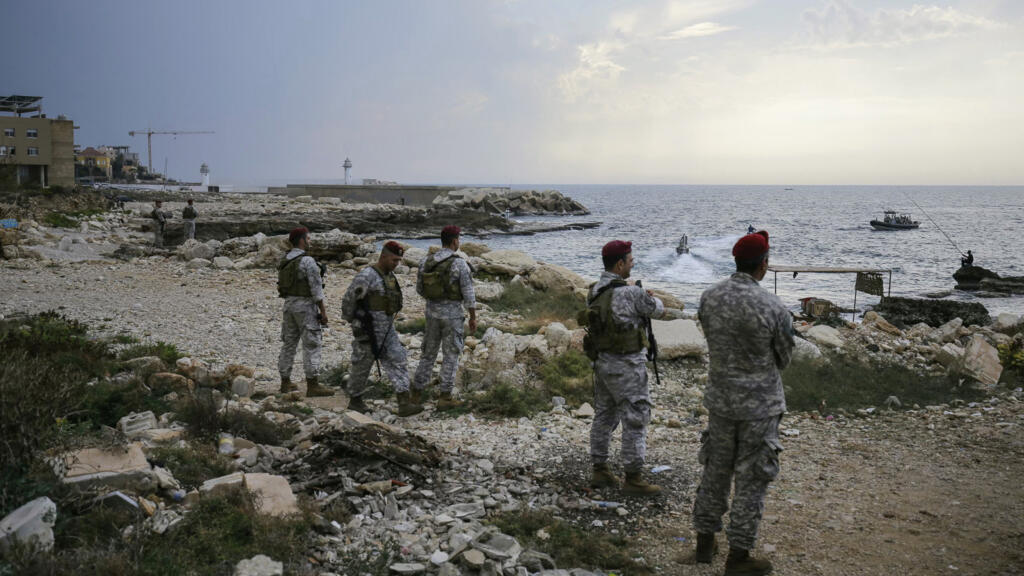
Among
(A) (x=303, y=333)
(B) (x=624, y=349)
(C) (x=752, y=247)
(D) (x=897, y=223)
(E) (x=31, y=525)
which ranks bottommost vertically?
(E) (x=31, y=525)

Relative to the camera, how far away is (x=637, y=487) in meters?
4.75

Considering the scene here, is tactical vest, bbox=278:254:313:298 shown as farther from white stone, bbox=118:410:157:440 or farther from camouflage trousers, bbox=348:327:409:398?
white stone, bbox=118:410:157:440

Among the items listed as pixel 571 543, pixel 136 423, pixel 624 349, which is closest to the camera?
pixel 571 543

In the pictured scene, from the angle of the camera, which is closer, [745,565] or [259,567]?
[259,567]

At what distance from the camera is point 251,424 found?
5.50 m

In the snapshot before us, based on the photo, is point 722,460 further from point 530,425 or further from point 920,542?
point 530,425

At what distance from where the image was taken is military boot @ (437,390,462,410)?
22.8ft

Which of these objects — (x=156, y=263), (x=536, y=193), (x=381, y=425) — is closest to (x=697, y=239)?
(x=536, y=193)

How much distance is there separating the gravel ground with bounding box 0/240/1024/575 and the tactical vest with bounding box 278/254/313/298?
3.85ft

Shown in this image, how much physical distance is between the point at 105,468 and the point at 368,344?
115 inches

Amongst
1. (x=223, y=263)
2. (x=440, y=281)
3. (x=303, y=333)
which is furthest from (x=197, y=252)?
(x=440, y=281)

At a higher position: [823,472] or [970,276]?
[970,276]

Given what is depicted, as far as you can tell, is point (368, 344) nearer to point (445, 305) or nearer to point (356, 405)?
point (356, 405)

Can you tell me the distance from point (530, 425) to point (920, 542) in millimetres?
3399
